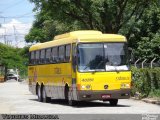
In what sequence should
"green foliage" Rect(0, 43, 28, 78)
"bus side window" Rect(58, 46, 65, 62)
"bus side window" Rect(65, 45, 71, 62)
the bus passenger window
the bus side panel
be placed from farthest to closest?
"green foliage" Rect(0, 43, 28, 78) → the bus side panel → the bus passenger window → "bus side window" Rect(58, 46, 65, 62) → "bus side window" Rect(65, 45, 71, 62)

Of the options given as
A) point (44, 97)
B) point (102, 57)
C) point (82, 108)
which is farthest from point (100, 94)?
point (44, 97)

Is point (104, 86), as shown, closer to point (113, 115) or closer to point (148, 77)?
point (113, 115)

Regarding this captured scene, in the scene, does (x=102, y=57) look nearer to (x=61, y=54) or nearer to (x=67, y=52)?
(x=67, y=52)

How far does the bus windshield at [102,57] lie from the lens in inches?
985

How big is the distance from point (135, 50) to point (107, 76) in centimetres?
2468

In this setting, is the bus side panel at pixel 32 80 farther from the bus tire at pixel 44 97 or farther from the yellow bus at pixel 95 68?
the yellow bus at pixel 95 68

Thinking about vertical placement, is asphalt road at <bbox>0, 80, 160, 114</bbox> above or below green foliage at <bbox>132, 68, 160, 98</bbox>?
below

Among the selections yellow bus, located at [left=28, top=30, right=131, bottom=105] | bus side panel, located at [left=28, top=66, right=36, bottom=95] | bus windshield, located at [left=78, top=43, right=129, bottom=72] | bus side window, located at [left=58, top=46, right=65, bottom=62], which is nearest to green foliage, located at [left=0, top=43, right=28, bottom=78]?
bus side panel, located at [left=28, top=66, right=36, bottom=95]

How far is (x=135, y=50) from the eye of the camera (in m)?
49.4

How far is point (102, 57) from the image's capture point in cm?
2514

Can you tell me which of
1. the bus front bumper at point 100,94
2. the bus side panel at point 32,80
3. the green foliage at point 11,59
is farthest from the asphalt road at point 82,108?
the green foliage at point 11,59

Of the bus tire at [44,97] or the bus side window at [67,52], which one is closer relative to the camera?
the bus side window at [67,52]

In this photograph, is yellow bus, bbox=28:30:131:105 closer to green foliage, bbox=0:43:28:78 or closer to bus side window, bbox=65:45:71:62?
bus side window, bbox=65:45:71:62

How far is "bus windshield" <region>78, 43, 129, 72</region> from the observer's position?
25016mm
